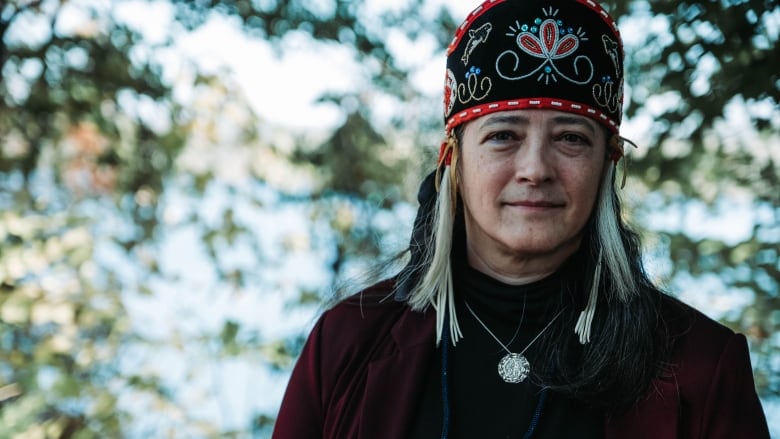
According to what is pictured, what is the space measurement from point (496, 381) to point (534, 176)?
517mm

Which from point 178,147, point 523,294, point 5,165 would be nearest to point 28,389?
point 5,165

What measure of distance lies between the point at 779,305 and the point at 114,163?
3329 mm

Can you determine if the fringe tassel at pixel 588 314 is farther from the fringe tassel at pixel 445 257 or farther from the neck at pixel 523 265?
the fringe tassel at pixel 445 257

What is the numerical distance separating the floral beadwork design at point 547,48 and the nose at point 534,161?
0.17 m

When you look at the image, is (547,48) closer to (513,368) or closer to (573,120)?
(573,120)

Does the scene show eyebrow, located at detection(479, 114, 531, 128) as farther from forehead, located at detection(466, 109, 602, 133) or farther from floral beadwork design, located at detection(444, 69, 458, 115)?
floral beadwork design, located at detection(444, 69, 458, 115)

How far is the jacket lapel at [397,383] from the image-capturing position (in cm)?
199

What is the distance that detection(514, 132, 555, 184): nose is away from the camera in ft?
6.37

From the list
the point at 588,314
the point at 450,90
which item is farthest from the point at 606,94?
the point at 588,314

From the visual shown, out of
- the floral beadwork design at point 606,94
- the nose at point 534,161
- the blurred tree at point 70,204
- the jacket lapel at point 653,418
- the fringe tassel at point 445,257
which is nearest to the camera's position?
the jacket lapel at point 653,418

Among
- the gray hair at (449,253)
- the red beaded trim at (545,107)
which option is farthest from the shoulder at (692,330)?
the red beaded trim at (545,107)

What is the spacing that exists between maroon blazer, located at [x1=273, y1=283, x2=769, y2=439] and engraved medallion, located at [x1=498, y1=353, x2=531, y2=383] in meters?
0.19

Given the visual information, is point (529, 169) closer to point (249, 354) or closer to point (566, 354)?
point (566, 354)

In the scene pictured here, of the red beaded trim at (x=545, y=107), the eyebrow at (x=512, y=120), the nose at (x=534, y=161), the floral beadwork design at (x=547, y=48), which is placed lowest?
the nose at (x=534, y=161)
